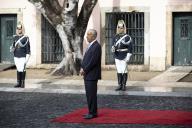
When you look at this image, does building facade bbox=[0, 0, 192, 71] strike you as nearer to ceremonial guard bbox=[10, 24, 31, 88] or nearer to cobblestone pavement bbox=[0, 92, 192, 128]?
ceremonial guard bbox=[10, 24, 31, 88]

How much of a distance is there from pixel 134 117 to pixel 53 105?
102 inches

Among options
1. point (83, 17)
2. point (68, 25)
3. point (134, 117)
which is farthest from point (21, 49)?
point (134, 117)

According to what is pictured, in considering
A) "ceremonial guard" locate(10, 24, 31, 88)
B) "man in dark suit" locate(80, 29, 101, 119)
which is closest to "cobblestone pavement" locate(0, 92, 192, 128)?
"man in dark suit" locate(80, 29, 101, 119)

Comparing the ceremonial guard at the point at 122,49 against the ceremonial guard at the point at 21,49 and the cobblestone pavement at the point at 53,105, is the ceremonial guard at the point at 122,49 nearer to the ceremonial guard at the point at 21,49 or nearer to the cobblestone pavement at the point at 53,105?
the cobblestone pavement at the point at 53,105

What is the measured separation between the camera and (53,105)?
45.6 ft

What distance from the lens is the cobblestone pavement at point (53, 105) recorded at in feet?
36.9

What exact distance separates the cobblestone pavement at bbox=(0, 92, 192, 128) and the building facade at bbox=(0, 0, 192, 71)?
8.25 meters

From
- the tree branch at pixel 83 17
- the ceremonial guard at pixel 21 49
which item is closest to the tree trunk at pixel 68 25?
the tree branch at pixel 83 17

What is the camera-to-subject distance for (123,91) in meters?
16.5

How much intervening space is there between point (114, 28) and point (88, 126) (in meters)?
13.9

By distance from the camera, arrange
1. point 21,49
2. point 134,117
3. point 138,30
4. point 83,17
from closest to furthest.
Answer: point 134,117, point 21,49, point 83,17, point 138,30

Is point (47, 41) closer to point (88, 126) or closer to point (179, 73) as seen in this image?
point (179, 73)

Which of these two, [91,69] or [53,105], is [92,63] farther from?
[53,105]

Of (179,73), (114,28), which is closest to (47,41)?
(114,28)
